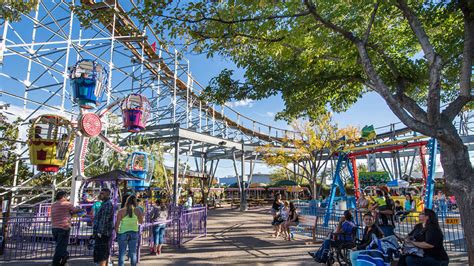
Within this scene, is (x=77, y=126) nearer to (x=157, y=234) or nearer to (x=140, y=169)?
(x=140, y=169)

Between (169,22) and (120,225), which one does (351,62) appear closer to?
(169,22)

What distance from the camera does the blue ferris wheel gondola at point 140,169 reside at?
36.5ft

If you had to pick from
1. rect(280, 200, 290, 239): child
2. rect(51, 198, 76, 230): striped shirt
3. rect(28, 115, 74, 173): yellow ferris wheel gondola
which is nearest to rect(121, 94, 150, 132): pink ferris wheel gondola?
rect(28, 115, 74, 173): yellow ferris wheel gondola

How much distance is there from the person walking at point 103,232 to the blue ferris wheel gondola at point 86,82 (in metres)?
4.40

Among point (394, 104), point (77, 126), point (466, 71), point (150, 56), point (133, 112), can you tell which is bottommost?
point (394, 104)

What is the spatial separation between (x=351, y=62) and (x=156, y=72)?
16743 millimetres

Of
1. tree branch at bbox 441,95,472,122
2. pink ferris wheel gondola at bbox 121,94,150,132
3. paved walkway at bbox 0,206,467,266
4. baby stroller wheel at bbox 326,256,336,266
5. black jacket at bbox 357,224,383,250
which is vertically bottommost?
paved walkway at bbox 0,206,467,266

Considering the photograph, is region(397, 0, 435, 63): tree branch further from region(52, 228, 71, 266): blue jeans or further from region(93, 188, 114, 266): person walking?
region(52, 228, 71, 266): blue jeans

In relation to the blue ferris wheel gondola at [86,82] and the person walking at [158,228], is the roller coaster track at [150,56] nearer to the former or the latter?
the blue ferris wheel gondola at [86,82]

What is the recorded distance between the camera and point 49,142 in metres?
9.05

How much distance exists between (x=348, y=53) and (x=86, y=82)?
6934 millimetres

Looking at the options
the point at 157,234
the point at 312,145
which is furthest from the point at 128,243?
the point at 312,145

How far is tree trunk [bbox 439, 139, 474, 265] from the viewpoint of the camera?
14.9 feet

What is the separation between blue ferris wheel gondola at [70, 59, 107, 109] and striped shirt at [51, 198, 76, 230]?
12.7 ft
